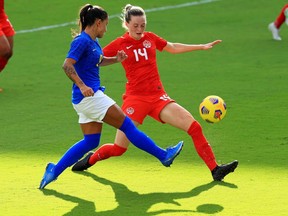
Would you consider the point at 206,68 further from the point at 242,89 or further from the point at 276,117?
the point at 276,117

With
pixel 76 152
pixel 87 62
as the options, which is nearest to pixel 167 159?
pixel 76 152

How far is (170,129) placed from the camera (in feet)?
37.6

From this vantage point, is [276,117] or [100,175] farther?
[276,117]

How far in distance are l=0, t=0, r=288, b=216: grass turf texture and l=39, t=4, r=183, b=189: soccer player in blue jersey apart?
338mm

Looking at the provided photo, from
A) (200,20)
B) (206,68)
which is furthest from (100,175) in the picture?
(200,20)

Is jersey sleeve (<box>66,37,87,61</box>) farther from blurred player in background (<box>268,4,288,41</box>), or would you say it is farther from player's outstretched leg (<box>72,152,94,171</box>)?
blurred player in background (<box>268,4,288,41</box>)

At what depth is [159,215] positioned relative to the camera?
7.88 metres

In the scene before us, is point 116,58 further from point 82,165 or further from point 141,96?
point 82,165

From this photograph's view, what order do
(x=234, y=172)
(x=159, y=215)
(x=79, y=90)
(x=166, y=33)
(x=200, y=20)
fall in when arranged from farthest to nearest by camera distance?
1. (x=200, y=20)
2. (x=166, y=33)
3. (x=234, y=172)
4. (x=79, y=90)
5. (x=159, y=215)

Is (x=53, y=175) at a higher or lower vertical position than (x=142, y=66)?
lower

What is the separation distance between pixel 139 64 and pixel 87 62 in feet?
3.07

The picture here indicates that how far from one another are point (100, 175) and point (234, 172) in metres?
1.40

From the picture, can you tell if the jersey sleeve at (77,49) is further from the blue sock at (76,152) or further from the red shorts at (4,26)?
the red shorts at (4,26)

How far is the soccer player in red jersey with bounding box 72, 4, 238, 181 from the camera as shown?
30.0 feet
